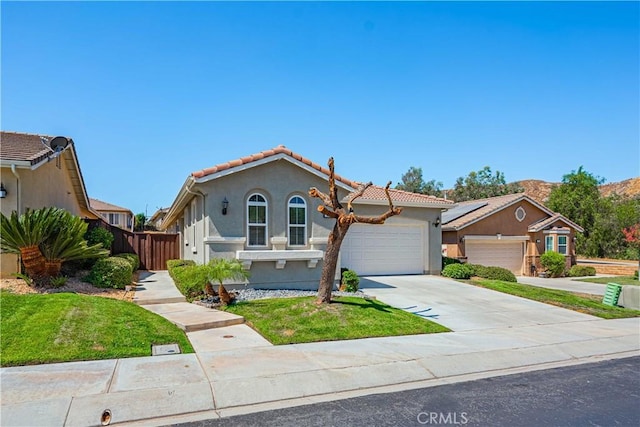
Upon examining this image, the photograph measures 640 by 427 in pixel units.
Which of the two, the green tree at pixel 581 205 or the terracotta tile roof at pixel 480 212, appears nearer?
the terracotta tile roof at pixel 480 212

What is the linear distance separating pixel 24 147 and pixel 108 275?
538cm

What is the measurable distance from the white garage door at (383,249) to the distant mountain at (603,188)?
1930 inches

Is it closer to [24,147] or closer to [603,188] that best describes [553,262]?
[24,147]

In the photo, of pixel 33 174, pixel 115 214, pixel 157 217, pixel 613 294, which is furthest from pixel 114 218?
pixel 613 294

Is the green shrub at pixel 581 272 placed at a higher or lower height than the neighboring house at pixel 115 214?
lower

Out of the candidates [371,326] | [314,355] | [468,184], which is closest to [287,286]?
[371,326]

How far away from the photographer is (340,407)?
5617 millimetres

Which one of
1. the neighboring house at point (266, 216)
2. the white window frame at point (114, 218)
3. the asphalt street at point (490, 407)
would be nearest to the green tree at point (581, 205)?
the neighboring house at point (266, 216)

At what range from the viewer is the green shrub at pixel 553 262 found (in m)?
24.5

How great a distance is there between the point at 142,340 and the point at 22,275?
5554mm

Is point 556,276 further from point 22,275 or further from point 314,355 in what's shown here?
point 22,275

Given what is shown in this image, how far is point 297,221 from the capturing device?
14.2 meters

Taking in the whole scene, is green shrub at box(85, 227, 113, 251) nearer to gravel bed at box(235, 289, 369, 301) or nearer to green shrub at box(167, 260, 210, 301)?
green shrub at box(167, 260, 210, 301)

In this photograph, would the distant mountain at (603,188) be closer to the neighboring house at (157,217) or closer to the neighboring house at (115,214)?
the neighboring house at (157,217)
